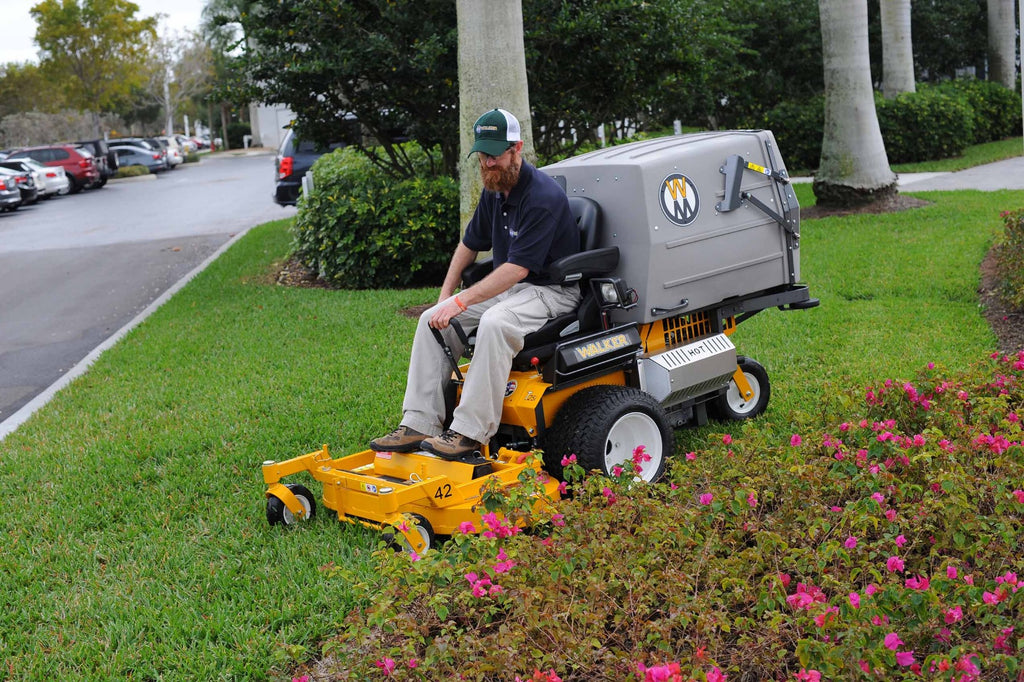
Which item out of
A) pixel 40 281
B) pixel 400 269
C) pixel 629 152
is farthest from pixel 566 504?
pixel 40 281

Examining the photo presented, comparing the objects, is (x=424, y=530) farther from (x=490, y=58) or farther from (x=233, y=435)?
(x=490, y=58)

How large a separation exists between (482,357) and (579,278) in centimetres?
66

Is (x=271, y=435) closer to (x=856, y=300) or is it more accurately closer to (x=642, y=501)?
(x=642, y=501)

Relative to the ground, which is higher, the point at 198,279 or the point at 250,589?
the point at 198,279

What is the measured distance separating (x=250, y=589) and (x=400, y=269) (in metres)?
7.21

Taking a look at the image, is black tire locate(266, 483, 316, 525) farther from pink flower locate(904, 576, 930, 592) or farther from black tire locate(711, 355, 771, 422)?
pink flower locate(904, 576, 930, 592)

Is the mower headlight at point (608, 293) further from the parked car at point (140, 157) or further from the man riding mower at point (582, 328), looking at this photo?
the parked car at point (140, 157)

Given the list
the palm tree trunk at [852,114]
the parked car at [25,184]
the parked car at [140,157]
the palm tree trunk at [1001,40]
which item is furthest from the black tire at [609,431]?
the parked car at [140,157]

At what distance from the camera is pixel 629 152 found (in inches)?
210

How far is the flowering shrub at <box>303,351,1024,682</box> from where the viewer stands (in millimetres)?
2998

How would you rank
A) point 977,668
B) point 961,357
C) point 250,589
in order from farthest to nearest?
point 961,357 → point 250,589 → point 977,668

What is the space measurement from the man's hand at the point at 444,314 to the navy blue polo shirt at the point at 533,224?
0.38 meters

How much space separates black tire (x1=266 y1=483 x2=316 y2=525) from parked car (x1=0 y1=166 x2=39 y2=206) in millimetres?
26757

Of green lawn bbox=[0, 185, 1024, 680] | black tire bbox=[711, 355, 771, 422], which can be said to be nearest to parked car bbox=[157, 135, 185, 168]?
green lawn bbox=[0, 185, 1024, 680]
